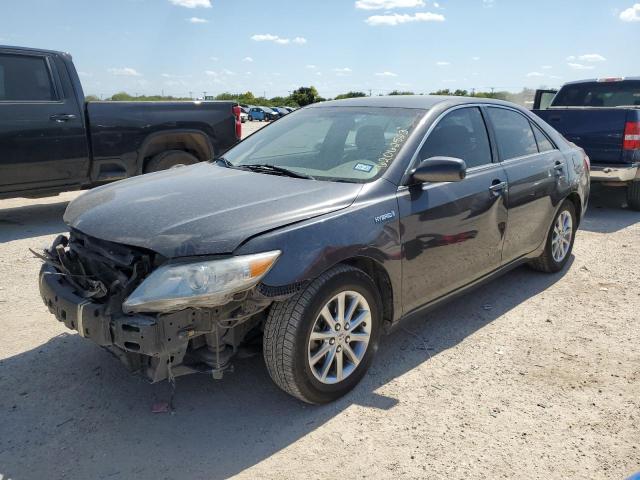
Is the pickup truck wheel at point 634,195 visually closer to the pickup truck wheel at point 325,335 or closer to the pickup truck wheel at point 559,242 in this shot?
the pickup truck wheel at point 559,242

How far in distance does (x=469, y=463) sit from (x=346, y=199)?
4.83 ft

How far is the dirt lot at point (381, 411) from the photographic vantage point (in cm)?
265

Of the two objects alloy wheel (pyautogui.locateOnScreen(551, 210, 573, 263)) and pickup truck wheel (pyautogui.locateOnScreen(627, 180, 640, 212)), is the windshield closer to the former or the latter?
alloy wheel (pyautogui.locateOnScreen(551, 210, 573, 263))

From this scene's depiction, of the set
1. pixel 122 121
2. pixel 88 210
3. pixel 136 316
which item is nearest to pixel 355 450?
pixel 136 316

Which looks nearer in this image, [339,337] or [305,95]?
[339,337]

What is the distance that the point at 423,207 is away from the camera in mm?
3453

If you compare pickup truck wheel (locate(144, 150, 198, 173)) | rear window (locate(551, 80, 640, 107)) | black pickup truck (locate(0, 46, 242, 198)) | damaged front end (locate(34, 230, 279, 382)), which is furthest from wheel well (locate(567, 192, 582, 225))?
rear window (locate(551, 80, 640, 107))

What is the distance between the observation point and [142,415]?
9.99ft

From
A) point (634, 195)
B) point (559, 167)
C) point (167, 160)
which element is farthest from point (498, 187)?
point (634, 195)

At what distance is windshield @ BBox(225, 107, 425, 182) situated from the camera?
138 inches

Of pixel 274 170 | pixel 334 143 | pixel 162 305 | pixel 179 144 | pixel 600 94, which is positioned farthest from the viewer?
pixel 600 94

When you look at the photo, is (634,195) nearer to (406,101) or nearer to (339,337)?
(406,101)

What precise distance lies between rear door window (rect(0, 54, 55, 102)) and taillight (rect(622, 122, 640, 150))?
742cm

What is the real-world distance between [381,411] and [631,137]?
21.1ft
